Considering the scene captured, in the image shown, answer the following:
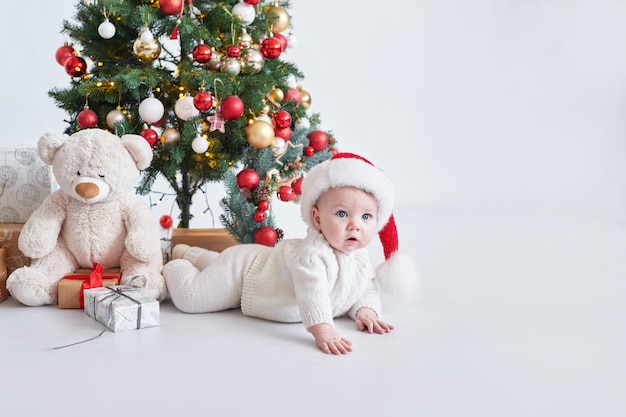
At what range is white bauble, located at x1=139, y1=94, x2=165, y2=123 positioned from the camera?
2.26 metres

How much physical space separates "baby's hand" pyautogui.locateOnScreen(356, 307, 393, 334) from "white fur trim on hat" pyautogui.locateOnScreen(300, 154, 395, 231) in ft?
0.79

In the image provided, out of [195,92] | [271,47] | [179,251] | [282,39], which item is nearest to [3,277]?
[179,251]

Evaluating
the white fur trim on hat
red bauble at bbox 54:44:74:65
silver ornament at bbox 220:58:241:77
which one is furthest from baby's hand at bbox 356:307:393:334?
red bauble at bbox 54:44:74:65

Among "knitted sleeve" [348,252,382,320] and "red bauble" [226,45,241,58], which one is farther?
"red bauble" [226,45,241,58]

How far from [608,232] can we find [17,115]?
3.27m

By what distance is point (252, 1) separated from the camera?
7.93 ft

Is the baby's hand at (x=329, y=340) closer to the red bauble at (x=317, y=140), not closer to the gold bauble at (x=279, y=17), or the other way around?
the red bauble at (x=317, y=140)

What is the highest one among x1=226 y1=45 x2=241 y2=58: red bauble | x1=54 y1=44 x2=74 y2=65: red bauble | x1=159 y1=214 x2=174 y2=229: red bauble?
x1=226 y1=45 x2=241 y2=58: red bauble

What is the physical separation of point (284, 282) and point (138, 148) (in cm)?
66

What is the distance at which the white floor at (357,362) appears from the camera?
135 centimetres

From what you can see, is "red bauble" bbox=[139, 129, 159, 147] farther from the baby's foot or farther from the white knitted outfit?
the white knitted outfit

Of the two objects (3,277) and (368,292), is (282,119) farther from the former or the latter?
(3,277)

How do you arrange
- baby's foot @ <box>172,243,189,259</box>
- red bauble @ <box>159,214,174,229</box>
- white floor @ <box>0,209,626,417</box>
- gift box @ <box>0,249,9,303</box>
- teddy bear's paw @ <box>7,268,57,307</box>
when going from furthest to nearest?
1. red bauble @ <box>159,214,174,229</box>
2. baby's foot @ <box>172,243,189,259</box>
3. gift box @ <box>0,249,9,303</box>
4. teddy bear's paw @ <box>7,268,57,307</box>
5. white floor @ <box>0,209,626,417</box>

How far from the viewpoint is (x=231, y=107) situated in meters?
2.29
